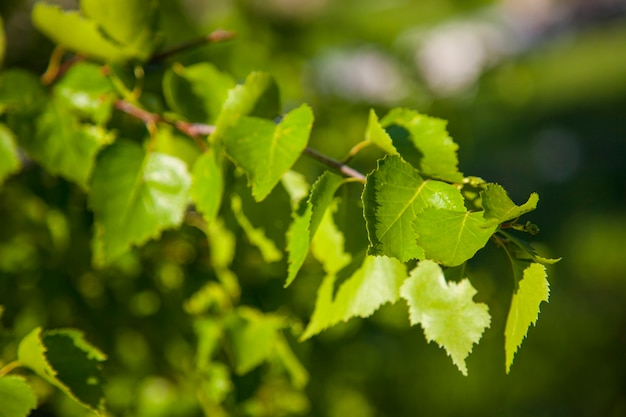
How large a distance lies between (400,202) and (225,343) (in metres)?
0.53

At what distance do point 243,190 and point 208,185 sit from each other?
5 centimetres

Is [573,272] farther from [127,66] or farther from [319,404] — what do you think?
[127,66]

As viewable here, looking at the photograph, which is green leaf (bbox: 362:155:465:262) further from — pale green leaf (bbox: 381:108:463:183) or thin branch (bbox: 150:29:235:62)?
thin branch (bbox: 150:29:235:62)

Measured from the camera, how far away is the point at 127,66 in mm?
858

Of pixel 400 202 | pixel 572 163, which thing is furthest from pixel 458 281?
pixel 572 163

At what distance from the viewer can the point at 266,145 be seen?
2.29 ft

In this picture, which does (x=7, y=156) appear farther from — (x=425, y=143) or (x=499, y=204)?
(x=499, y=204)

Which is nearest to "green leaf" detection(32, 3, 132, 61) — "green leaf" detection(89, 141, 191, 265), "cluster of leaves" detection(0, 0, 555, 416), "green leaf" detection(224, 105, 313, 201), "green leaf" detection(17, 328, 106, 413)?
"cluster of leaves" detection(0, 0, 555, 416)

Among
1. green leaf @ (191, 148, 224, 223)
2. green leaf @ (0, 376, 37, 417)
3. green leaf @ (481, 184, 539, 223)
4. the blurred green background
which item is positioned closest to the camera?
green leaf @ (481, 184, 539, 223)

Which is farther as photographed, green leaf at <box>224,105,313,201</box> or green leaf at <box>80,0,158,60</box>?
green leaf at <box>80,0,158,60</box>

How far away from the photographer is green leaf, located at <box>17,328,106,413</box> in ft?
2.26

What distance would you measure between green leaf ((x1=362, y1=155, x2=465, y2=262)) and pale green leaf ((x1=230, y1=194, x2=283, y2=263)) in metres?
0.26

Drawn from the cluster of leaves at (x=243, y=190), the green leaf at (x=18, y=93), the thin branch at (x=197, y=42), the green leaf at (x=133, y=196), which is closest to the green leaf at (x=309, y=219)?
the cluster of leaves at (x=243, y=190)

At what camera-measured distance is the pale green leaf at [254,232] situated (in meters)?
0.81
